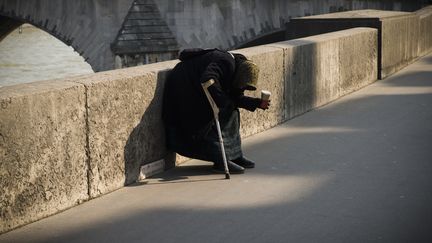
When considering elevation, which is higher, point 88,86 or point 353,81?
point 88,86

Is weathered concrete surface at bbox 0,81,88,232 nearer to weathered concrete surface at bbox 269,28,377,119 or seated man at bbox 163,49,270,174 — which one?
seated man at bbox 163,49,270,174

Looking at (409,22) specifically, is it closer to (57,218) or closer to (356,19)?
(356,19)

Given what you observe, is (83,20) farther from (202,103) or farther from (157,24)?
(202,103)

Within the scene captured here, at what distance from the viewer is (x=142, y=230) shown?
4820 mm

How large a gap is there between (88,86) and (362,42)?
19.5ft

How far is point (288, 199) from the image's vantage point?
5535 millimetres

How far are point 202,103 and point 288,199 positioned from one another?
108 cm

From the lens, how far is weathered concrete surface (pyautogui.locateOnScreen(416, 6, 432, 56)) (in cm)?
1524

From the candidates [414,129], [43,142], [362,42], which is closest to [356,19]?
[362,42]

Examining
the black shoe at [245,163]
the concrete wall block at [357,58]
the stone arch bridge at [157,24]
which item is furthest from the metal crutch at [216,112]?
the stone arch bridge at [157,24]

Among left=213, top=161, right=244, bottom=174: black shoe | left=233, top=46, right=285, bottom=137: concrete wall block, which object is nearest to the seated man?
left=213, top=161, right=244, bottom=174: black shoe

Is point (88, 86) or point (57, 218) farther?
point (88, 86)

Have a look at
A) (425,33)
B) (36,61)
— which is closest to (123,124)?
(425,33)

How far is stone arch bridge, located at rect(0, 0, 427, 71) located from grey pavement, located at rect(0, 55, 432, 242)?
2026 centimetres
